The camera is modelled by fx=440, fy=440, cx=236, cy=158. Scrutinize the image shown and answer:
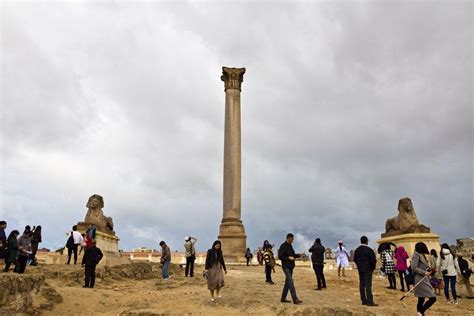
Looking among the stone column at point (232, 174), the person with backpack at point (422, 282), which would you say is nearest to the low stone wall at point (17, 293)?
the person with backpack at point (422, 282)

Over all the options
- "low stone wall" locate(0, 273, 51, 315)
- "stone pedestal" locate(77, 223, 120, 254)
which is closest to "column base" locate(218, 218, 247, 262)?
"stone pedestal" locate(77, 223, 120, 254)

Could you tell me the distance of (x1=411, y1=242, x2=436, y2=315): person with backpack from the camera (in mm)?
9484

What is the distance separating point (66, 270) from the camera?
14828 millimetres

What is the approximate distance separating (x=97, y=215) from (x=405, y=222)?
14.6m

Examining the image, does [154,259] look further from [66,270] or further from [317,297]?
[317,297]

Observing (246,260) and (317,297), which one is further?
(246,260)

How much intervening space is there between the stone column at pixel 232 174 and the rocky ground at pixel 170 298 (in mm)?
10494

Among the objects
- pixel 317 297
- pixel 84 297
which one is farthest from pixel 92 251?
pixel 317 297

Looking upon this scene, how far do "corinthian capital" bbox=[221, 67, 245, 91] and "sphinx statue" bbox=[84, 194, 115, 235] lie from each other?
43.7ft

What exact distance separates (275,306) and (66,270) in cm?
812

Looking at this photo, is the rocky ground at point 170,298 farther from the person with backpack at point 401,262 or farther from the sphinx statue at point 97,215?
the sphinx statue at point 97,215

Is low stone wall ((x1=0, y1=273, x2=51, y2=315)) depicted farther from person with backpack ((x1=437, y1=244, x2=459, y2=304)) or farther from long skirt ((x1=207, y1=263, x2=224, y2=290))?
person with backpack ((x1=437, y1=244, x2=459, y2=304))

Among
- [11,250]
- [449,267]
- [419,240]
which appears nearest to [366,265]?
[449,267]

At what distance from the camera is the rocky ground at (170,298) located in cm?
981
